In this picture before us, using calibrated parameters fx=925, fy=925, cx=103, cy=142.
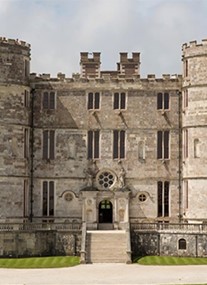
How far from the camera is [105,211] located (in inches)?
2643

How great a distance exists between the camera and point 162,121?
67188mm

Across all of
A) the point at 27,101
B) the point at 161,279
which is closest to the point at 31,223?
the point at 27,101

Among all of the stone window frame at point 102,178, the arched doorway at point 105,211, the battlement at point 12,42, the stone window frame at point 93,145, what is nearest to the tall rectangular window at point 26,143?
the stone window frame at point 93,145

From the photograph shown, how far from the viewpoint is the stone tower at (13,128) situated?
63812mm

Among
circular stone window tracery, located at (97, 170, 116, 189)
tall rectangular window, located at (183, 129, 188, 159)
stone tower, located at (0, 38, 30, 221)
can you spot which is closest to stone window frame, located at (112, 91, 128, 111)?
circular stone window tracery, located at (97, 170, 116, 189)

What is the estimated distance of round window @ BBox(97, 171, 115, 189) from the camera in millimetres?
67438

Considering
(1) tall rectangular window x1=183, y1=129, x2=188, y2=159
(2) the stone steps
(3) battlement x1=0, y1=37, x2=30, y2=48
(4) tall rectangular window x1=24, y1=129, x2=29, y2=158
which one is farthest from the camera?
(1) tall rectangular window x1=183, y1=129, x2=188, y2=159

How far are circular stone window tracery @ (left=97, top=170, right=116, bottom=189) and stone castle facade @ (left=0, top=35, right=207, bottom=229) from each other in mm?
36

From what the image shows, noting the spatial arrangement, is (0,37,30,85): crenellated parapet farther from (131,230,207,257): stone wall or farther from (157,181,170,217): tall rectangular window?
(131,230,207,257): stone wall

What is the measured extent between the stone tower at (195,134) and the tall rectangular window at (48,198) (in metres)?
9.59

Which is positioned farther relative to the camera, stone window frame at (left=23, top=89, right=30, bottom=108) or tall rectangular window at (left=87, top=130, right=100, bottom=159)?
tall rectangular window at (left=87, top=130, right=100, bottom=159)

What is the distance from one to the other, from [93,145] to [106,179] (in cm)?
266

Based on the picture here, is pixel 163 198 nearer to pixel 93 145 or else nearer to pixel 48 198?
pixel 93 145

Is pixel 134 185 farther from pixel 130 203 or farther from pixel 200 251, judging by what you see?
pixel 200 251
